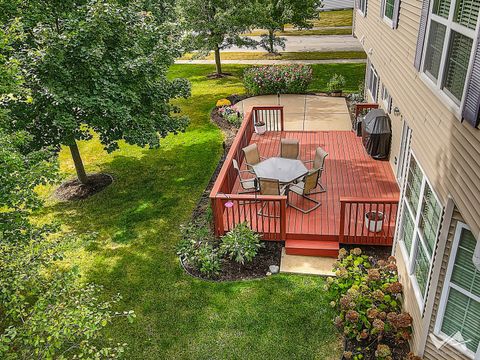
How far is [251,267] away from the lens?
805cm

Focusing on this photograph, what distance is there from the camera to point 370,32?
12219 mm

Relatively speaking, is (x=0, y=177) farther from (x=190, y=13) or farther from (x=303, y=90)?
(x=190, y=13)

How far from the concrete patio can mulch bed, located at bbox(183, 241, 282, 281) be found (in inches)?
271

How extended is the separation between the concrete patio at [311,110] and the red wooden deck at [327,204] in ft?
6.64

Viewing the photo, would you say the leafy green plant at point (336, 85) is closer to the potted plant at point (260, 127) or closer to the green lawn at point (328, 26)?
the potted plant at point (260, 127)

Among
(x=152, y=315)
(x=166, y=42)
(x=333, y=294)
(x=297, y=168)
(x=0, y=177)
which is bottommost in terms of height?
(x=152, y=315)

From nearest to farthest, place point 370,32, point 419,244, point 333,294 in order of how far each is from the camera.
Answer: point 419,244 < point 333,294 < point 370,32

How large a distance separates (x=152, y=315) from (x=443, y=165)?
545cm

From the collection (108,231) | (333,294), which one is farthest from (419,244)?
(108,231)

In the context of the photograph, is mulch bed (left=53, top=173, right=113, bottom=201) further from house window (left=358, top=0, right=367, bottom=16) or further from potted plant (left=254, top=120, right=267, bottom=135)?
house window (left=358, top=0, right=367, bottom=16)

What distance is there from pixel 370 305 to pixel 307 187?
136 inches

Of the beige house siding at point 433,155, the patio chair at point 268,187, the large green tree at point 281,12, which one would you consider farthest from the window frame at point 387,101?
the large green tree at point 281,12

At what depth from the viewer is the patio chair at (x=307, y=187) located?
29.6 ft

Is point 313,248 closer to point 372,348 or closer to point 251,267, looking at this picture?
point 251,267
